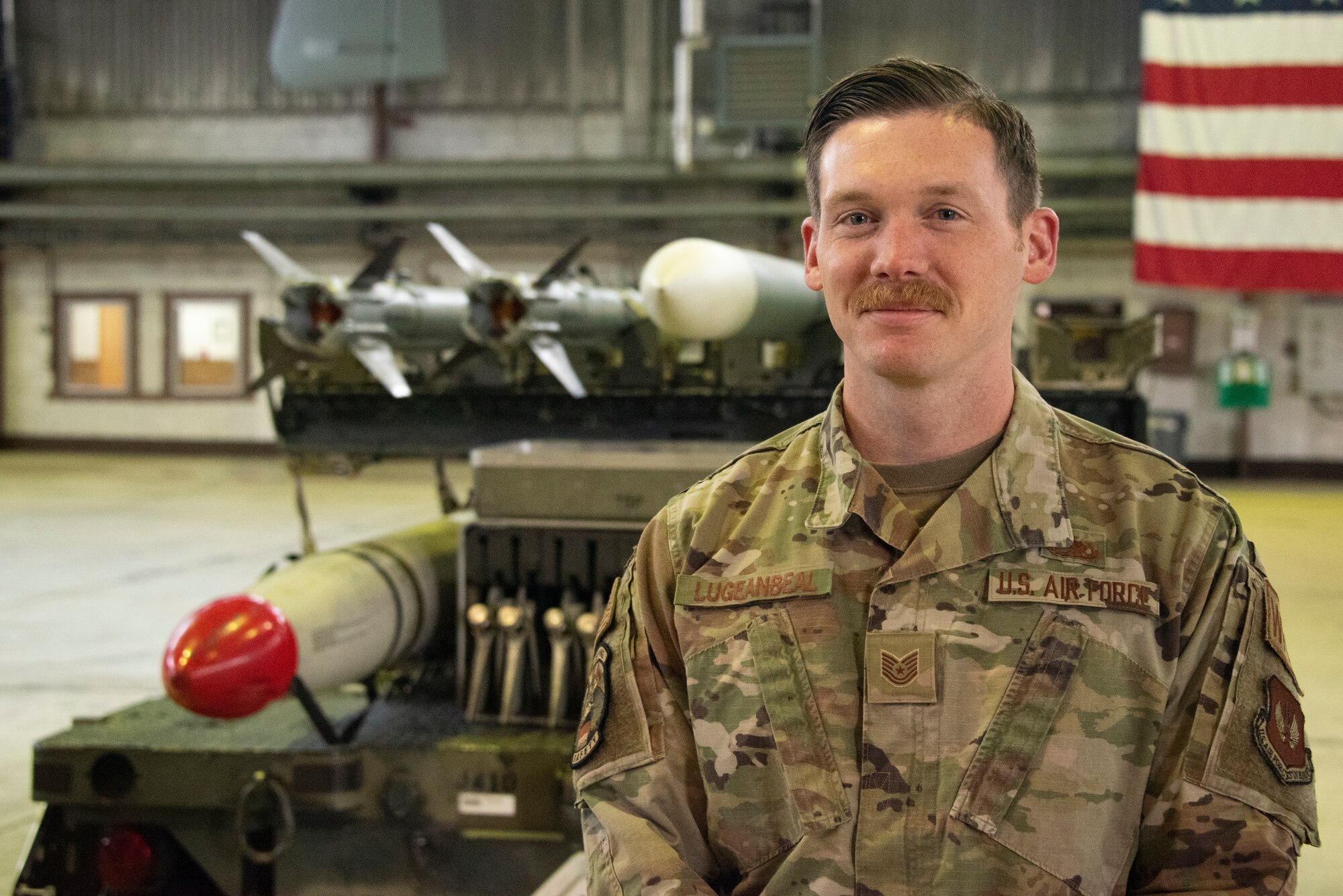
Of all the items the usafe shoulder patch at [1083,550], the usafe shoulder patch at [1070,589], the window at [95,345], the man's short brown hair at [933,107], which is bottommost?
the window at [95,345]

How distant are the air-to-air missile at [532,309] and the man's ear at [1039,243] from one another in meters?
3.18

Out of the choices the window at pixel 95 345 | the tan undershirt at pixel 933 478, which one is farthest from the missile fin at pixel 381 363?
the window at pixel 95 345

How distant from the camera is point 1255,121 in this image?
13.0 m

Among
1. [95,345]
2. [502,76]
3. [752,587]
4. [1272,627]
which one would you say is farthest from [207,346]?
[1272,627]

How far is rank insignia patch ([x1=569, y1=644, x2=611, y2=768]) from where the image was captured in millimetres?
1622

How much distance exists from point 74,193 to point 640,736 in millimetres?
19587

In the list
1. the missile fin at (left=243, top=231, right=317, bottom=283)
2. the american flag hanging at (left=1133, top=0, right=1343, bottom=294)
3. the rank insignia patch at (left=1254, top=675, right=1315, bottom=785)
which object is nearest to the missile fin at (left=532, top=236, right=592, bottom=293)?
the missile fin at (left=243, top=231, right=317, bottom=283)

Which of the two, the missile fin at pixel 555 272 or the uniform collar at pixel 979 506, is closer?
the uniform collar at pixel 979 506

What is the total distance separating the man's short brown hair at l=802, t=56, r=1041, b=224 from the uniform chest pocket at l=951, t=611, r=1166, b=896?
60 cm

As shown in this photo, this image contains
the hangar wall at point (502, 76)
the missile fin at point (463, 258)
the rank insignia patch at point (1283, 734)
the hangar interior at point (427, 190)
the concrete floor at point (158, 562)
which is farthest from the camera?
the hangar wall at point (502, 76)

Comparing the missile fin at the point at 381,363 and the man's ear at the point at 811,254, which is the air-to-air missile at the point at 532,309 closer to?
the missile fin at the point at 381,363

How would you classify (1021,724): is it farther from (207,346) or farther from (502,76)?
(207,346)

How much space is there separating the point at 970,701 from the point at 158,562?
9.86 metres

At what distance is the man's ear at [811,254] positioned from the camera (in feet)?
5.28
